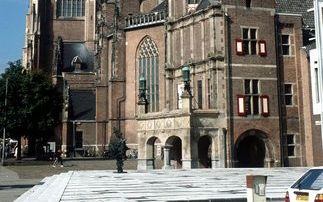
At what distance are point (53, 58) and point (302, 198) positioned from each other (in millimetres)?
64127

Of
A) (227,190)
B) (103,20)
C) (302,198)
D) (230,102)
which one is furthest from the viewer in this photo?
(103,20)

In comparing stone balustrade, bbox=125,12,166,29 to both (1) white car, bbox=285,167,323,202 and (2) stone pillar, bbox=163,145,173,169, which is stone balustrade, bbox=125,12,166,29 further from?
(1) white car, bbox=285,167,323,202

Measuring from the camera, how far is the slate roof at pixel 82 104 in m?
63.0

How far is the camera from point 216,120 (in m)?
30.6

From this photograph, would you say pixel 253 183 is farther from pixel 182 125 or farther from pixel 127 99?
pixel 127 99

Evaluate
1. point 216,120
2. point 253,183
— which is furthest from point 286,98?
point 253,183

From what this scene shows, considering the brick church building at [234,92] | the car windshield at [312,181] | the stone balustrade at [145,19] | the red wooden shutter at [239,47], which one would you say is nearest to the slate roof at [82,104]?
the stone balustrade at [145,19]

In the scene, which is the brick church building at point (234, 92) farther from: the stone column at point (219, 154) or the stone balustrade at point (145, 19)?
the stone balustrade at point (145, 19)

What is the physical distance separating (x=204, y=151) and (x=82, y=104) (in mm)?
34784

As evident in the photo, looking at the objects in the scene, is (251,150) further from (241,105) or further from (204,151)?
(241,105)

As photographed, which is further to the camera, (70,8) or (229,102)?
(70,8)

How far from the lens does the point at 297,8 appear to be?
37.5 metres

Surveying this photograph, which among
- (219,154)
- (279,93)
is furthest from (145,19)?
(219,154)

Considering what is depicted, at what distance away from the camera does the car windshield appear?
903 centimetres
